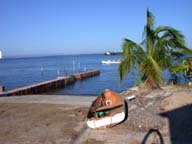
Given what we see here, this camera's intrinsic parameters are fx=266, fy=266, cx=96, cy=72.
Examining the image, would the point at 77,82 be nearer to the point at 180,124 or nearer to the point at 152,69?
the point at 152,69

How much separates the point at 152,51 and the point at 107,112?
225 inches

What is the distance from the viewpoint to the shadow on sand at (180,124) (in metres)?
5.94

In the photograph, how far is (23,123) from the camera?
25.8ft

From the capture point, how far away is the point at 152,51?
12758mm

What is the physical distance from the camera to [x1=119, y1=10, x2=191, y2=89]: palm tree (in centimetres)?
1241

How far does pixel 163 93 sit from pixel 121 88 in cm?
1226

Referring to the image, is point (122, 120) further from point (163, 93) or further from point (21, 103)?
point (21, 103)

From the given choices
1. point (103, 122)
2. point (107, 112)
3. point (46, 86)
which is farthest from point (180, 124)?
point (46, 86)

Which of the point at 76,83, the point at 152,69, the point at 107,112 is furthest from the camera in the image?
the point at 76,83

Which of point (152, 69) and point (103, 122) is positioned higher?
point (152, 69)

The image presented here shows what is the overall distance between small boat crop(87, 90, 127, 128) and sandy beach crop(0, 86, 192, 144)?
0.18 metres

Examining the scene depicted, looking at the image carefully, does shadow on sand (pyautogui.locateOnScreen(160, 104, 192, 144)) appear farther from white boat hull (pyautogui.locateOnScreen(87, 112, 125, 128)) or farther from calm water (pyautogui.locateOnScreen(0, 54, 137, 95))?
calm water (pyautogui.locateOnScreen(0, 54, 137, 95))

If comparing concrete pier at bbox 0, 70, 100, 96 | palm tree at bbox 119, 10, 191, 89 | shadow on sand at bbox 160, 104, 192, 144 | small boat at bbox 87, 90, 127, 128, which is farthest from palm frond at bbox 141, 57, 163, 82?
concrete pier at bbox 0, 70, 100, 96

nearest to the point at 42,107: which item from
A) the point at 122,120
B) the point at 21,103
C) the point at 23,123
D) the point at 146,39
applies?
the point at 21,103
